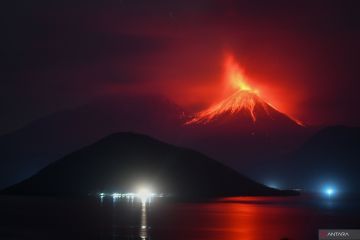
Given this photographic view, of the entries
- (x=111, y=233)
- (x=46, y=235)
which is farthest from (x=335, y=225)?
(x=46, y=235)

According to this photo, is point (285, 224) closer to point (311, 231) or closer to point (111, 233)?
point (311, 231)

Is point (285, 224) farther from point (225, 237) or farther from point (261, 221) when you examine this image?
point (225, 237)

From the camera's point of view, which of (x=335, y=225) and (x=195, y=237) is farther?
(x=335, y=225)

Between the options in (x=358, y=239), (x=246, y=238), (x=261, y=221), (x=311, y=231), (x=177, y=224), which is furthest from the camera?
(x=261, y=221)

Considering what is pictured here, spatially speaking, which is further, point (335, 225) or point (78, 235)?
point (335, 225)

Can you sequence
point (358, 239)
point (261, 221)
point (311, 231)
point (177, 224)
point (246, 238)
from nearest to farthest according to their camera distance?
point (358, 239)
point (246, 238)
point (311, 231)
point (177, 224)
point (261, 221)

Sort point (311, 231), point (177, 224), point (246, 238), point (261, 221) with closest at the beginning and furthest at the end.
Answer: point (246, 238)
point (311, 231)
point (177, 224)
point (261, 221)

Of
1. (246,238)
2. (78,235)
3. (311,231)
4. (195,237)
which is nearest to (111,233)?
(78,235)

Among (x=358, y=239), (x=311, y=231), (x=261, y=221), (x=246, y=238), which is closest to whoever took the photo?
(x=358, y=239)
